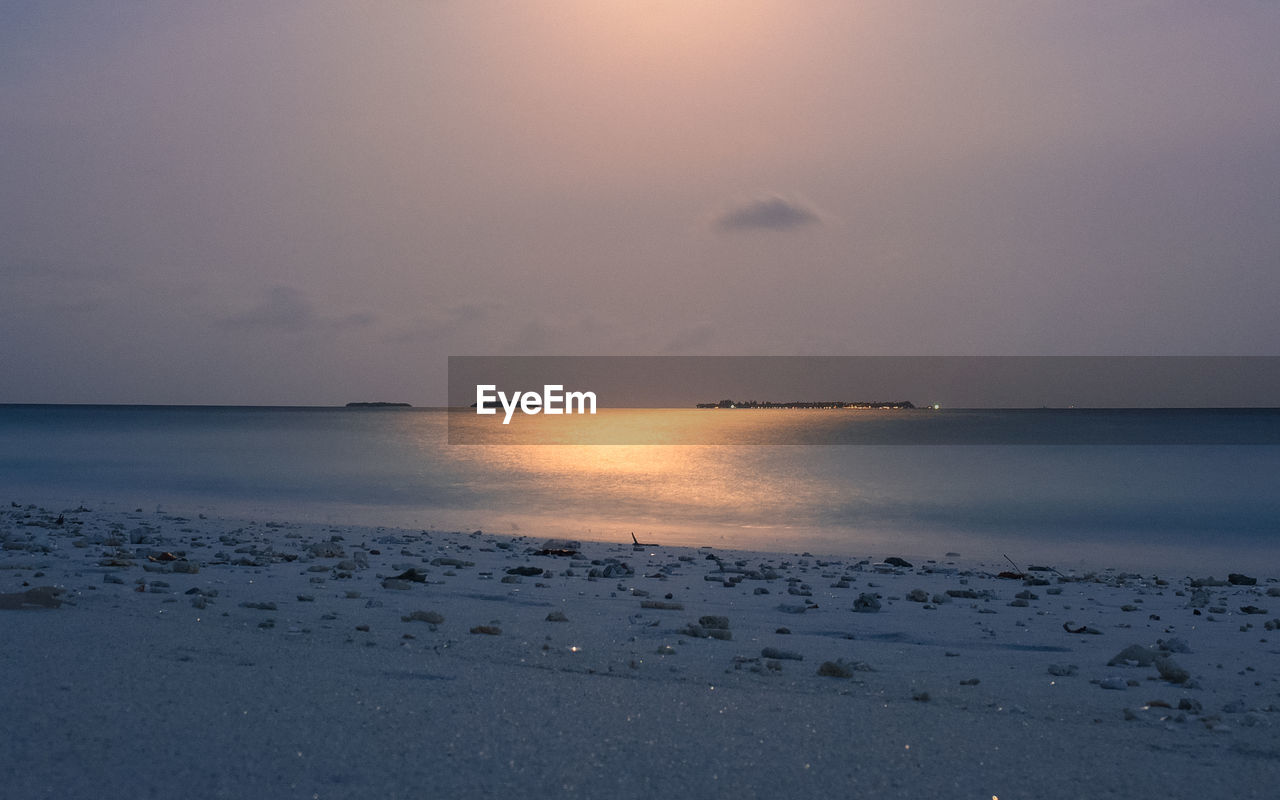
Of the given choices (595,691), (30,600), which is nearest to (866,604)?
(595,691)

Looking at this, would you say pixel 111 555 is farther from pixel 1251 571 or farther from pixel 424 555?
pixel 1251 571

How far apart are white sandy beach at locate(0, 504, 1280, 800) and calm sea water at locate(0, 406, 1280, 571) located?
34.6 ft

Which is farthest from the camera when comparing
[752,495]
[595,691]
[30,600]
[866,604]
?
[752,495]

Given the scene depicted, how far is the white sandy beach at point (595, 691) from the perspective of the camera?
11.4 ft

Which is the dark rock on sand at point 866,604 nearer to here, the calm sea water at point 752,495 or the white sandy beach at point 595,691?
the white sandy beach at point 595,691

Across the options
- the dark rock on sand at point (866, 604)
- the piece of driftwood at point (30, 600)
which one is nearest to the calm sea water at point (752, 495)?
the dark rock on sand at point (866, 604)

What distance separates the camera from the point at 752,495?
33000mm

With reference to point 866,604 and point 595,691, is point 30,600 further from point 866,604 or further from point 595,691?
point 866,604

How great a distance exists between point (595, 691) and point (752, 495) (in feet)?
94.3

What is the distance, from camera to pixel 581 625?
22.5ft

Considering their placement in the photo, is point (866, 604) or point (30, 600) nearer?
point (30, 600)

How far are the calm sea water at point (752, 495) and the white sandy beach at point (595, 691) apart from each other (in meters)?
10.5

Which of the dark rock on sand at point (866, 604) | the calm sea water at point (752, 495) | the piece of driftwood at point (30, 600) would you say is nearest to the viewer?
the piece of driftwood at point (30, 600)

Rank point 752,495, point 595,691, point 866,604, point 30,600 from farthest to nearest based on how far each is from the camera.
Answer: point 752,495, point 866,604, point 30,600, point 595,691
